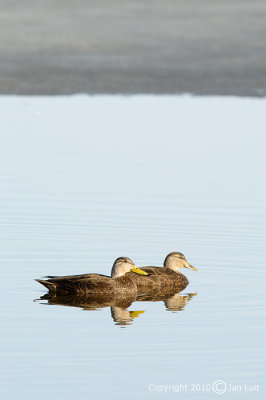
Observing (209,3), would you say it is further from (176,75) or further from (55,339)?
(55,339)

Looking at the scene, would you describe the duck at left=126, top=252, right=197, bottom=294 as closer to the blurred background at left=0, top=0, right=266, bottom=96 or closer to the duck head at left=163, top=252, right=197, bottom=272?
the duck head at left=163, top=252, right=197, bottom=272

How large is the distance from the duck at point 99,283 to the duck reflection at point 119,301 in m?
0.04

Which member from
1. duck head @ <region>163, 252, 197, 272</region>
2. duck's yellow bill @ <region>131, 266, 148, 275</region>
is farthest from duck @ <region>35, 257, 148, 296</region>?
duck head @ <region>163, 252, 197, 272</region>

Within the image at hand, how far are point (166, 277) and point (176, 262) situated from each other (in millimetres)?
149

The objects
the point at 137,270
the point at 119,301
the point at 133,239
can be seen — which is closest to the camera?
the point at 119,301

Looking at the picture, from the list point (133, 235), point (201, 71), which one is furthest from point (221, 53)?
point (133, 235)

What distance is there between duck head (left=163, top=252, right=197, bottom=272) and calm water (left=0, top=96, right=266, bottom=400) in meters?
0.14

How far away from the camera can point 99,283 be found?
8.50m

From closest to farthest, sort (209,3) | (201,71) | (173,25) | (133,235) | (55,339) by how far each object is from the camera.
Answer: (55,339)
(133,235)
(201,71)
(173,25)
(209,3)

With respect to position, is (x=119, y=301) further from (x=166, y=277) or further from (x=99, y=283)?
(x=166, y=277)

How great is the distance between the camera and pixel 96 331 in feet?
23.1

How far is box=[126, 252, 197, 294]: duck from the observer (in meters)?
9.09

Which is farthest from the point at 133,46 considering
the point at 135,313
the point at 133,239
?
the point at 135,313

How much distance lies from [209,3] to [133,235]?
Answer: 1865 cm
